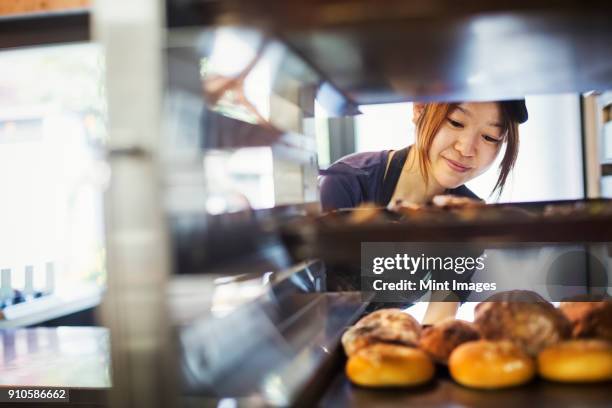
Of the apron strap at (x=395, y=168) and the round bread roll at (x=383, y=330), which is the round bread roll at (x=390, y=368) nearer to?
the round bread roll at (x=383, y=330)

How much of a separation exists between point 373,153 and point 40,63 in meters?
0.93

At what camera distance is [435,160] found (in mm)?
897

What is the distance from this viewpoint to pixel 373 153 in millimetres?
890

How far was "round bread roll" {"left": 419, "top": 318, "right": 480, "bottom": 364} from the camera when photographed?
0.88 meters

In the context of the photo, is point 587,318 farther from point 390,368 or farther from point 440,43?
point 440,43

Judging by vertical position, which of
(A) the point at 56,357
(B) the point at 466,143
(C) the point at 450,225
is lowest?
(A) the point at 56,357

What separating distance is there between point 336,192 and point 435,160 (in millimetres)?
170

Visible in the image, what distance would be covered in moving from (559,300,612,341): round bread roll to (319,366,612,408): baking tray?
87 mm

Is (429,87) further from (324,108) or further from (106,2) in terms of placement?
(106,2)

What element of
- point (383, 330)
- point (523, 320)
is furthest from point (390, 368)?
point (523, 320)

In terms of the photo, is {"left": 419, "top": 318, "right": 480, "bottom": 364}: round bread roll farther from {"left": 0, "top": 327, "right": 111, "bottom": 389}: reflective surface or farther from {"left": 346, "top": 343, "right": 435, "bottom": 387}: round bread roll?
{"left": 0, "top": 327, "right": 111, "bottom": 389}: reflective surface

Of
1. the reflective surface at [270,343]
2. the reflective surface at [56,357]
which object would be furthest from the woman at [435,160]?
the reflective surface at [56,357]

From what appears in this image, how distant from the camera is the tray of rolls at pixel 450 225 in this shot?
616mm

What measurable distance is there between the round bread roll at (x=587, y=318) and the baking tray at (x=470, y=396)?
87 mm
